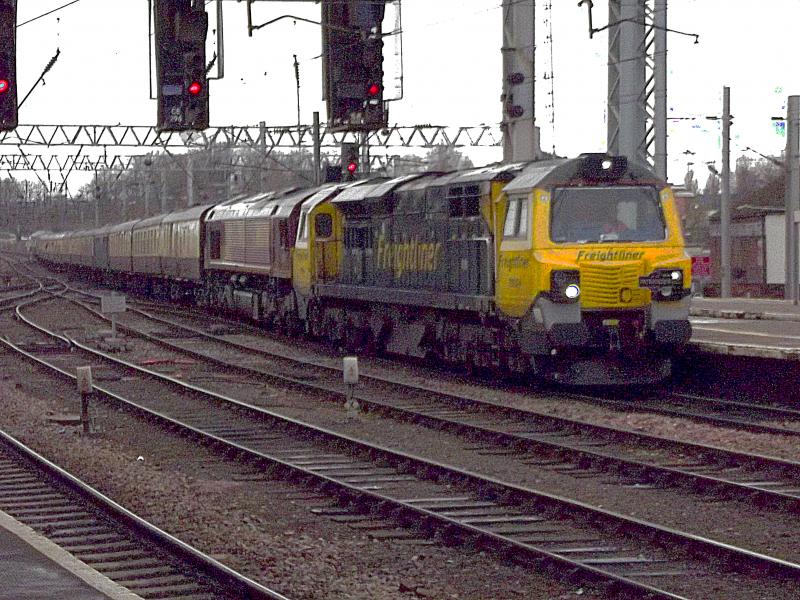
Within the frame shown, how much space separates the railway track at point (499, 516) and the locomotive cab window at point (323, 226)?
10449 millimetres

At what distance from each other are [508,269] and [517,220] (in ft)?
2.23

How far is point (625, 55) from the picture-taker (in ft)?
75.8

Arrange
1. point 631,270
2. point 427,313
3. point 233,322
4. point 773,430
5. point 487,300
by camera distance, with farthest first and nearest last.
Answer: point 233,322 < point 427,313 < point 487,300 < point 631,270 < point 773,430

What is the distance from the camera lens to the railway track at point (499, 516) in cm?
A: 896

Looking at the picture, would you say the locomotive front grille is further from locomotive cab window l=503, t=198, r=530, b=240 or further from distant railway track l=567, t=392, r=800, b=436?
distant railway track l=567, t=392, r=800, b=436

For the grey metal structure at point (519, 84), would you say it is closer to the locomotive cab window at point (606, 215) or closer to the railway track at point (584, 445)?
the locomotive cab window at point (606, 215)

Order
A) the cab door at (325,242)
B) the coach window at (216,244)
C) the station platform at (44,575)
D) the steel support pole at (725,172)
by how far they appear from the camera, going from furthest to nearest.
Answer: the steel support pole at (725,172), the coach window at (216,244), the cab door at (325,242), the station platform at (44,575)

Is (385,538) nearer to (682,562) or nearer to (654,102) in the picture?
(682,562)

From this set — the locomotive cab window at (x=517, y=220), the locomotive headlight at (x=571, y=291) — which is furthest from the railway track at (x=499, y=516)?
the locomotive cab window at (x=517, y=220)

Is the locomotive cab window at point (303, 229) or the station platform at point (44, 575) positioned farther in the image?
the locomotive cab window at point (303, 229)

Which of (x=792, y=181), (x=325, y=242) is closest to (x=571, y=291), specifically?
(x=325, y=242)

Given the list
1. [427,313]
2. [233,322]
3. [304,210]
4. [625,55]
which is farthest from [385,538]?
[233,322]

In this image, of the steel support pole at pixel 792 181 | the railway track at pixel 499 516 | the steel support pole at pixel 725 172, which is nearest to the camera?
the railway track at pixel 499 516

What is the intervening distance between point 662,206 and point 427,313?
4.98 metres
